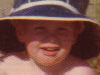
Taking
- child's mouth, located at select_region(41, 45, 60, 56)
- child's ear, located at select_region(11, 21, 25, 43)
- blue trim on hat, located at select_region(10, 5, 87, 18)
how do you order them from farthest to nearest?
1. child's ear, located at select_region(11, 21, 25, 43)
2. child's mouth, located at select_region(41, 45, 60, 56)
3. blue trim on hat, located at select_region(10, 5, 87, 18)

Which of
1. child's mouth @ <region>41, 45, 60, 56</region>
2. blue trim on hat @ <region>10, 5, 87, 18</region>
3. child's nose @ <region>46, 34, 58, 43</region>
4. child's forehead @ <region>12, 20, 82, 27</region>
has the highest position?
blue trim on hat @ <region>10, 5, 87, 18</region>

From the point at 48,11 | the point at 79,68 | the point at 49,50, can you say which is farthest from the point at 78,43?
the point at 48,11

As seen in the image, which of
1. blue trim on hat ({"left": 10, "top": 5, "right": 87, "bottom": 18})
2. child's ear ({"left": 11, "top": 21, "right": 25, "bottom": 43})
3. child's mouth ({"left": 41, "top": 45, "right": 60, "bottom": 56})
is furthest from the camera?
child's ear ({"left": 11, "top": 21, "right": 25, "bottom": 43})

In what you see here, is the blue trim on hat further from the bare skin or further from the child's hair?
the child's hair

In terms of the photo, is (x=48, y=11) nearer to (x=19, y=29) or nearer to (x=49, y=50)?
(x=49, y=50)

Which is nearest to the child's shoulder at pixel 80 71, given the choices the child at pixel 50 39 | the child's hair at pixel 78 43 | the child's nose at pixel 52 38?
the child at pixel 50 39

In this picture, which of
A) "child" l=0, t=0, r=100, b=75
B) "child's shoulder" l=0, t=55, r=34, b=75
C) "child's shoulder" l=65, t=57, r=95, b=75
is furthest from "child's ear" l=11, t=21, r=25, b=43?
"child's shoulder" l=65, t=57, r=95, b=75

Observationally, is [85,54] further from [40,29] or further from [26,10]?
[26,10]

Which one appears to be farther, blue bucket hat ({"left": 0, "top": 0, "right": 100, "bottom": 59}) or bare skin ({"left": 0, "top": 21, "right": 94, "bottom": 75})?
bare skin ({"left": 0, "top": 21, "right": 94, "bottom": 75})

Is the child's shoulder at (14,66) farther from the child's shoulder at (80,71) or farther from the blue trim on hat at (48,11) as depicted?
the blue trim on hat at (48,11)
